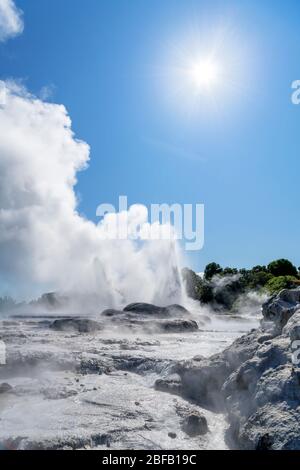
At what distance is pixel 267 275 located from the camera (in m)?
93.0

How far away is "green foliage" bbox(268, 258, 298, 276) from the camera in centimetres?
9894

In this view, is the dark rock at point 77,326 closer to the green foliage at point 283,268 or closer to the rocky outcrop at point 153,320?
the rocky outcrop at point 153,320

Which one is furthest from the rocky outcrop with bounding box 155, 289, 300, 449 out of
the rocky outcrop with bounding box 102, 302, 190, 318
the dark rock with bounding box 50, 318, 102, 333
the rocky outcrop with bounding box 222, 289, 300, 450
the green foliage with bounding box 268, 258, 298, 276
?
the green foliage with bounding box 268, 258, 298, 276

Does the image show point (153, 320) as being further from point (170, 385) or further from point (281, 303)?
point (170, 385)

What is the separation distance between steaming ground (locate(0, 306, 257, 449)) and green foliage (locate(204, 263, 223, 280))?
108 m

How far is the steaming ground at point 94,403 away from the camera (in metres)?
7.64

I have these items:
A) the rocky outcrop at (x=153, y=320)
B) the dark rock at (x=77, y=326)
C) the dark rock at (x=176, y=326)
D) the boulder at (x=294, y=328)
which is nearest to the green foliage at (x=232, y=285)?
the rocky outcrop at (x=153, y=320)

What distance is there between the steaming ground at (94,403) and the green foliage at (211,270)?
108m

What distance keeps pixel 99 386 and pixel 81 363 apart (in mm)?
3044

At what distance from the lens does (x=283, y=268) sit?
99.8m

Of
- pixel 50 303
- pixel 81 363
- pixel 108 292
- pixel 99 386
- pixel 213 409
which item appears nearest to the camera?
pixel 213 409

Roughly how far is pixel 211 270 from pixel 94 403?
389ft
